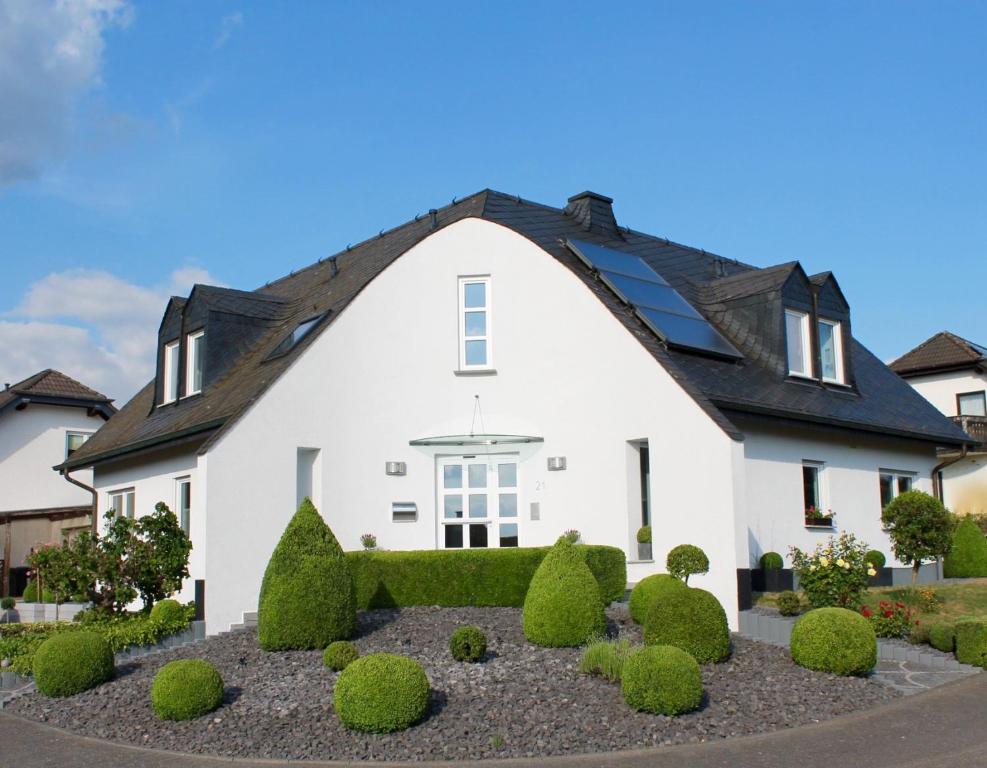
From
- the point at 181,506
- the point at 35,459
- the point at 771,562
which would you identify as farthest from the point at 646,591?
the point at 35,459

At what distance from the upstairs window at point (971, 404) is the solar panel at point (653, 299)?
70.3 feet

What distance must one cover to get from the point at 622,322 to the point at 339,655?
8273mm

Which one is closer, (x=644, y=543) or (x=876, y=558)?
(x=644, y=543)

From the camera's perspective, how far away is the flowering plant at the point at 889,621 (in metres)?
15.2

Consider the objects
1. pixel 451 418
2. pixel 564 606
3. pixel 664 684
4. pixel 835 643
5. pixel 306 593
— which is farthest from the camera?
pixel 451 418

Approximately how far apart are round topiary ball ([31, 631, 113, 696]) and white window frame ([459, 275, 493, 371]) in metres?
8.67

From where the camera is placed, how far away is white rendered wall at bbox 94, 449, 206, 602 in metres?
18.4

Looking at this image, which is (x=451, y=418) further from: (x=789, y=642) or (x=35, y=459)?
(x=35, y=459)

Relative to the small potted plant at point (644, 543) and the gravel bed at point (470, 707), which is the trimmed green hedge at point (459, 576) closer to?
the small potted plant at point (644, 543)

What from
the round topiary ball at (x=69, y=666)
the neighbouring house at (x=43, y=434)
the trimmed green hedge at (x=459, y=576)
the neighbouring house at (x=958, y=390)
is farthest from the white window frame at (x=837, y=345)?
the neighbouring house at (x=43, y=434)

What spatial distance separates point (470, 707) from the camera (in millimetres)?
11570

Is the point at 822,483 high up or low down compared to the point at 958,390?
down

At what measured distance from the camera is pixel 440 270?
20.2m

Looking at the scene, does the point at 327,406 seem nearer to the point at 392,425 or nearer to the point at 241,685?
the point at 392,425
